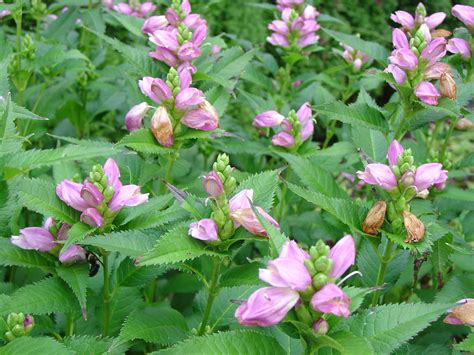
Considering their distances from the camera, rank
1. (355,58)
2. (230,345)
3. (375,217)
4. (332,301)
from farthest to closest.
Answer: (355,58) < (375,217) < (230,345) < (332,301)

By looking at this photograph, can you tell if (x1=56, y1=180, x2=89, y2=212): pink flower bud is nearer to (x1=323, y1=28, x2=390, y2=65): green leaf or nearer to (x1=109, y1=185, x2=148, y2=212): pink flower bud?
(x1=109, y1=185, x2=148, y2=212): pink flower bud

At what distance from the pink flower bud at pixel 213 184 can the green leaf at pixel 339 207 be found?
0.20m

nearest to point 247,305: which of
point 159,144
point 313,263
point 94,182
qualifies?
point 313,263

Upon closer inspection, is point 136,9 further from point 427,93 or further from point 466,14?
point 427,93

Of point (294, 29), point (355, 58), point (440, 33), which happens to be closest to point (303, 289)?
point (440, 33)

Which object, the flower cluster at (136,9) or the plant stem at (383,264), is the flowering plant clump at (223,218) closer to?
the plant stem at (383,264)

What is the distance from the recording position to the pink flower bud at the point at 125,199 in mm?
1578

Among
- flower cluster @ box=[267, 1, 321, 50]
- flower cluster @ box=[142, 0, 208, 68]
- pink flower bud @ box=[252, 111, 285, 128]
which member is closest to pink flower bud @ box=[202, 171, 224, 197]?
flower cluster @ box=[142, 0, 208, 68]

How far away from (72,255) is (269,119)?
1091 mm

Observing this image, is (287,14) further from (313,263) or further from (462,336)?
(313,263)

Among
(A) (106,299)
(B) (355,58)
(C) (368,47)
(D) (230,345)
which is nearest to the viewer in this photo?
(D) (230,345)

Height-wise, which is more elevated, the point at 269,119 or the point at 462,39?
the point at 462,39

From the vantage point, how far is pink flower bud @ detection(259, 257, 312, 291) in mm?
1141

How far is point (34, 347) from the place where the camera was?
4.49 ft
